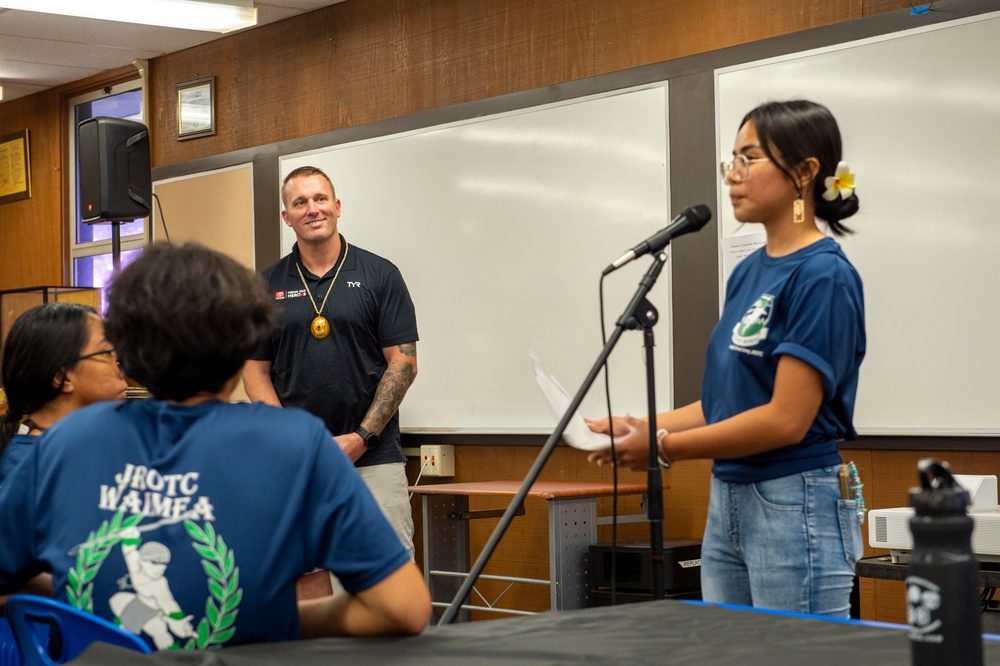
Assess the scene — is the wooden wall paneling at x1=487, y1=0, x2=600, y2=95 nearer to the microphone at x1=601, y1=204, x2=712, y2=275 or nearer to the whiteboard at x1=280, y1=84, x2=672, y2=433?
the whiteboard at x1=280, y1=84, x2=672, y2=433

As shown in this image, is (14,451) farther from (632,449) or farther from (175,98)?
(175,98)

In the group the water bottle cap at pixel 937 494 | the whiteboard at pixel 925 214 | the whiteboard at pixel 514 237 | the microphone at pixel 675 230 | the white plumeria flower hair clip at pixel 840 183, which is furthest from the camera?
the whiteboard at pixel 514 237

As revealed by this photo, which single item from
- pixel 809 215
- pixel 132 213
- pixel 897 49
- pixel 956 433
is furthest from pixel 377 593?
pixel 132 213

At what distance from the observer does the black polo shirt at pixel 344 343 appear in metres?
3.52

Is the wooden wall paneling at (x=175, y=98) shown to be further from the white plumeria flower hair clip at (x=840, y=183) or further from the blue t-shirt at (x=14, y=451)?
the white plumeria flower hair clip at (x=840, y=183)

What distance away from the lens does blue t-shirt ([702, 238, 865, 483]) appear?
180cm

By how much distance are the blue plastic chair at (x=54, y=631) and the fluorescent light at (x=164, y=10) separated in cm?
377

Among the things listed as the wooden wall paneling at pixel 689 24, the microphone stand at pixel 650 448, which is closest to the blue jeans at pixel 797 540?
the microphone stand at pixel 650 448

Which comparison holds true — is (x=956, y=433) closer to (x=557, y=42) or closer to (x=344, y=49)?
(x=557, y=42)

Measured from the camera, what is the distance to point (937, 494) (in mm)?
825

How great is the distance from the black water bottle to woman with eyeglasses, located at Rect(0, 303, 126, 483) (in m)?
1.60

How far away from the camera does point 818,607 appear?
1.80 metres

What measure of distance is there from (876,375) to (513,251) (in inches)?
57.3

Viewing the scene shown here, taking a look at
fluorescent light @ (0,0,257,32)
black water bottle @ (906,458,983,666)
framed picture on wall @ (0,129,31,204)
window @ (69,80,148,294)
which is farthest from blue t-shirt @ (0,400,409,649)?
framed picture on wall @ (0,129,31,204)
